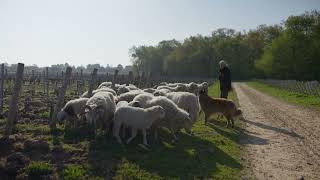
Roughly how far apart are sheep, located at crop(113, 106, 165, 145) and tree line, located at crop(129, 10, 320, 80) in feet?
204

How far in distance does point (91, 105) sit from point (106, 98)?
34.1 inches

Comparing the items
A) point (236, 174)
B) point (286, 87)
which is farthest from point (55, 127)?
point (286, 87)

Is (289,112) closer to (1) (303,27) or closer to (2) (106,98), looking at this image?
(2) (106,98)

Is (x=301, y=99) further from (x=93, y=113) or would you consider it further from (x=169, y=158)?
(x=169, y=158)

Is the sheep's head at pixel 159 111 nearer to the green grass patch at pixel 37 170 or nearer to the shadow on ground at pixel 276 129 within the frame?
the green grass patch at pixel 37 170

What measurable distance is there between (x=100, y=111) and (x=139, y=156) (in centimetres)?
247

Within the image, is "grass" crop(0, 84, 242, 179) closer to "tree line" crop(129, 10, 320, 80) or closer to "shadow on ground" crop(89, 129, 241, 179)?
"shadow on ground" crop(89, 129, 241, 179)

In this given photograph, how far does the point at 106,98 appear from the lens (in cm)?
1228

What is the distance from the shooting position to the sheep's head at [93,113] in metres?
11.3

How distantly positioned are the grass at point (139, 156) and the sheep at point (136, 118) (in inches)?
15.9

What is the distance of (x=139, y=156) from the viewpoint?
31.3 ft

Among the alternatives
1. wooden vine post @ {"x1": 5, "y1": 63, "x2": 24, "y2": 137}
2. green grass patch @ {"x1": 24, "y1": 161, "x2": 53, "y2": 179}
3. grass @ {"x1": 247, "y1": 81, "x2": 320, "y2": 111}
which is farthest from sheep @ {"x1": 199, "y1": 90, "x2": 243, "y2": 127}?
grass @ {"x1": 247, "y1": 81, "x2": 320, "y2": 111}

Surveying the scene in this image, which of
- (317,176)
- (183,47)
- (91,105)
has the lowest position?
(317,176)

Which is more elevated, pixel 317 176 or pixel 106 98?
pixel 106 98
